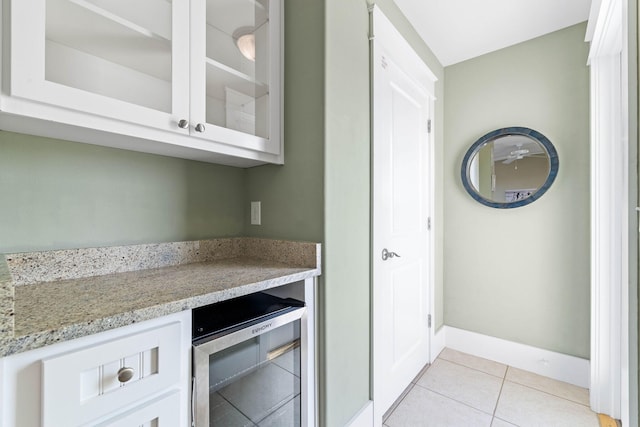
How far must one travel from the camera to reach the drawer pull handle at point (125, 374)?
68 cm

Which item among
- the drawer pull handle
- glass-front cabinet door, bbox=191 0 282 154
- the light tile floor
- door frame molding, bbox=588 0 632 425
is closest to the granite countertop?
the drawer pull handle

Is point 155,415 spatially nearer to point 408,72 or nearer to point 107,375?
point 107,375

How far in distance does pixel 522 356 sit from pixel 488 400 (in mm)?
588

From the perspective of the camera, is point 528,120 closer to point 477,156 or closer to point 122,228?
point 477,156

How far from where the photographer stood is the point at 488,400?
5.80 ft

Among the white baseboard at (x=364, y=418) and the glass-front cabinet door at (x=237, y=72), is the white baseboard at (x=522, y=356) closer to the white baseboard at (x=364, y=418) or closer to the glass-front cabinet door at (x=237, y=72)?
the white baseboard at (x=364, y=418)

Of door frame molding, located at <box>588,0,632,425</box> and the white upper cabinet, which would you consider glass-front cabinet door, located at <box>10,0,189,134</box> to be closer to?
the white upper cabinet

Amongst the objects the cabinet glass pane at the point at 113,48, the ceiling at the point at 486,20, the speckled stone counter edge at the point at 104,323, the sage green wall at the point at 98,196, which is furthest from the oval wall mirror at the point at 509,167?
the cabinet glass pane at the point at 113,48

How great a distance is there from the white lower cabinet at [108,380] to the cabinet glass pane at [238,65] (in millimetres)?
779

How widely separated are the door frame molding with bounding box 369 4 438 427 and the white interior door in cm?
1

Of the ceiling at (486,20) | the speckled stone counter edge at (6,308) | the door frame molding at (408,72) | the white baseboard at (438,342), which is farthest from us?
the white baseboard at (438,342)

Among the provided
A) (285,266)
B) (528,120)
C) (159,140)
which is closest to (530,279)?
(528,120)

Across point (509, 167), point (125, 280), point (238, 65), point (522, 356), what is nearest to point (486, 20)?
point (509, 167)

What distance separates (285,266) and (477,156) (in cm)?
189
